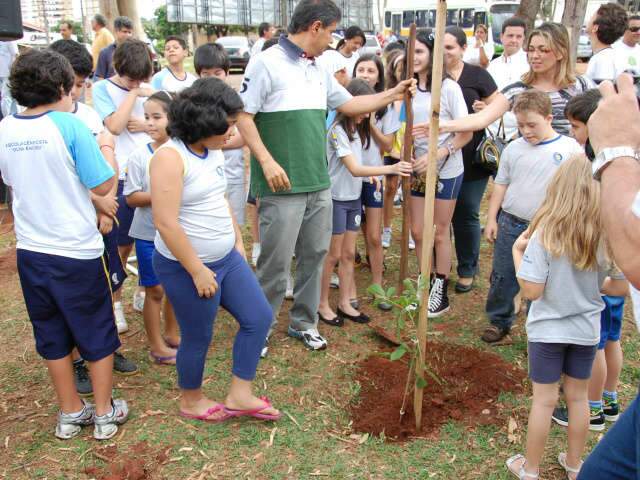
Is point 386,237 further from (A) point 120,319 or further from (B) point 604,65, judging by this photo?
(A) point 120,319

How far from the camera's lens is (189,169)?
2.74 metres

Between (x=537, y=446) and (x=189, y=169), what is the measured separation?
2059 millimetres

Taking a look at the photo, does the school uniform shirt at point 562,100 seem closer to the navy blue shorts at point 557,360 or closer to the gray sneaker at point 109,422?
the navy blue shorts at point 557,360

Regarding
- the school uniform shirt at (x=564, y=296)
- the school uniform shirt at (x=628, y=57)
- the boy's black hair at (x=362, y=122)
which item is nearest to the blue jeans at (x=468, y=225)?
the boy's black hair at (x=362, y=122)

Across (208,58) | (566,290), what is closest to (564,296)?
(566,290)

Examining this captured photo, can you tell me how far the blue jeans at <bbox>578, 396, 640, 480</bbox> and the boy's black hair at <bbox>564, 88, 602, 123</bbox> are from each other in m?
1.91

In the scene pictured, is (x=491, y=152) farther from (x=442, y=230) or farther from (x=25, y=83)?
(x=25, y=83)

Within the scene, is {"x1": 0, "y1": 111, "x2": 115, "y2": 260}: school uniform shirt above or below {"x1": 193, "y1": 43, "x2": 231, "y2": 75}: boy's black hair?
below

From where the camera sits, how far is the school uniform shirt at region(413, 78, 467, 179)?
4254 mm

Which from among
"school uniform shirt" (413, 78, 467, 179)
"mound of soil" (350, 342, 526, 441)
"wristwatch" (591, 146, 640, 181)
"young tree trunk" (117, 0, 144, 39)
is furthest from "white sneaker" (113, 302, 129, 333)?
"young tree trunk" (117, 0, 144, 39)

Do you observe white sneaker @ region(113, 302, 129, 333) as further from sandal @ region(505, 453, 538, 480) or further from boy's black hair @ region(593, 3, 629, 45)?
boy's black hair @ region(593, 3, 629, 45)

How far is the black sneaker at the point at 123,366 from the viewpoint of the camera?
3680mm

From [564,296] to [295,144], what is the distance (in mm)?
1865

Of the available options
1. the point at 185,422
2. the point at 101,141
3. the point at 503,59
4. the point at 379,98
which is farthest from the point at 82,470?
the point at 503,59
